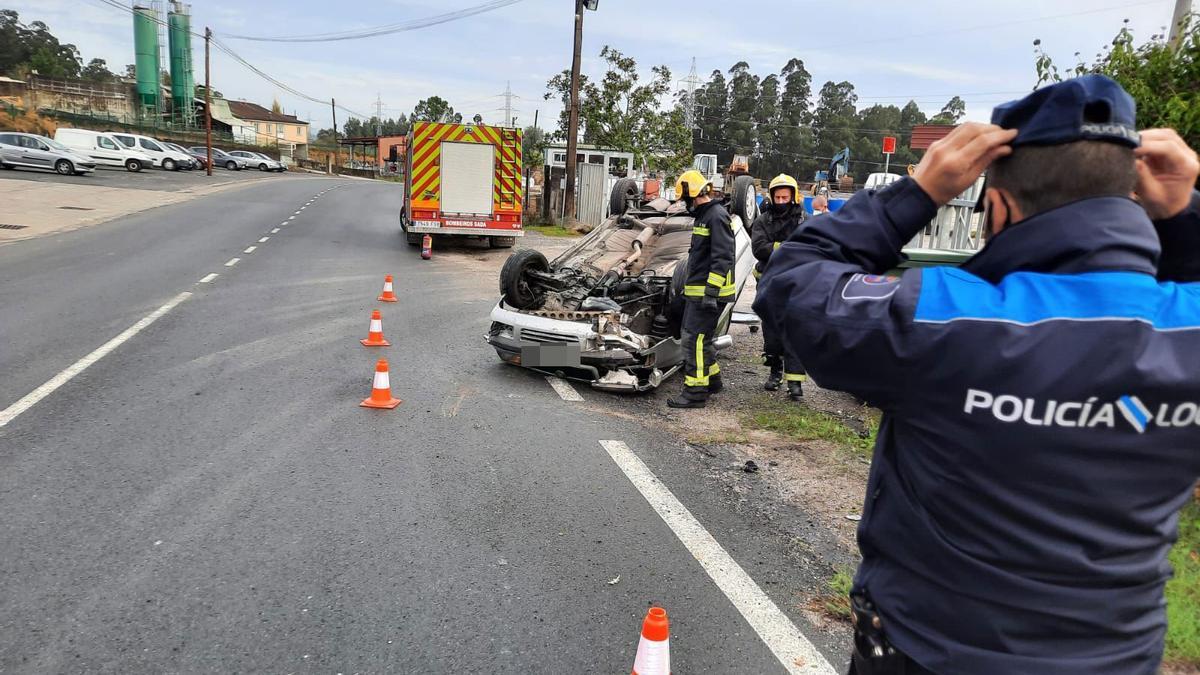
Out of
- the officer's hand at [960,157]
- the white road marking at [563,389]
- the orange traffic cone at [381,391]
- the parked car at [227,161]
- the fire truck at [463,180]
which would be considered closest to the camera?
the officer's hand at [960,157]

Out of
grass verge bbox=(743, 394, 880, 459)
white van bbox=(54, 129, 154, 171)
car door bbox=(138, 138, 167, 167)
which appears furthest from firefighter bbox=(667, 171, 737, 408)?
car door bbox=(138, 138, 167, 167)

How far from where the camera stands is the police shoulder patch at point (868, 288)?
1394mm

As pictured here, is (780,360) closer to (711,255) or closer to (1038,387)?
(711,255)

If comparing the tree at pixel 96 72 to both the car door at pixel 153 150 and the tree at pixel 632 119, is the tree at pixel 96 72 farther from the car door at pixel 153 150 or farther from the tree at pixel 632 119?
the tree at pixel 632 119

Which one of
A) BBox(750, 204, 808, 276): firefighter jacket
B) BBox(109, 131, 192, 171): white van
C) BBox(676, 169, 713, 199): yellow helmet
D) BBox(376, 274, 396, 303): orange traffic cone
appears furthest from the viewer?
BBox(109, 131, 192, 171): white van

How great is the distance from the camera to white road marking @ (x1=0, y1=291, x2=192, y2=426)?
545 cm

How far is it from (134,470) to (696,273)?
440 cm

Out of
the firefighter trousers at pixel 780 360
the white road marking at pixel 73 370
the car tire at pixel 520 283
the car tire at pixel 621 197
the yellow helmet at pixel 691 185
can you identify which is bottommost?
the white road marking at pixel 73 370

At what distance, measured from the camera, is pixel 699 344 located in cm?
664

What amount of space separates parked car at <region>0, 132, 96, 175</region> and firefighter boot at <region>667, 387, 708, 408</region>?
3346 centimetres

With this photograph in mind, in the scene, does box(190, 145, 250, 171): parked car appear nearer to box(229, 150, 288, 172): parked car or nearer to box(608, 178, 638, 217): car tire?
box(229, 150, 288, 172): parked car

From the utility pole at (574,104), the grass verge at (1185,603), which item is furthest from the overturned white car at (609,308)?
the utility pole at (574,104)

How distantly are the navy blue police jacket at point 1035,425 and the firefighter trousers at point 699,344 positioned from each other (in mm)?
5193

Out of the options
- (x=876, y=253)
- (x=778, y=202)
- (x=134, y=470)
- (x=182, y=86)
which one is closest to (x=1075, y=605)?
(x=876, y=253)
